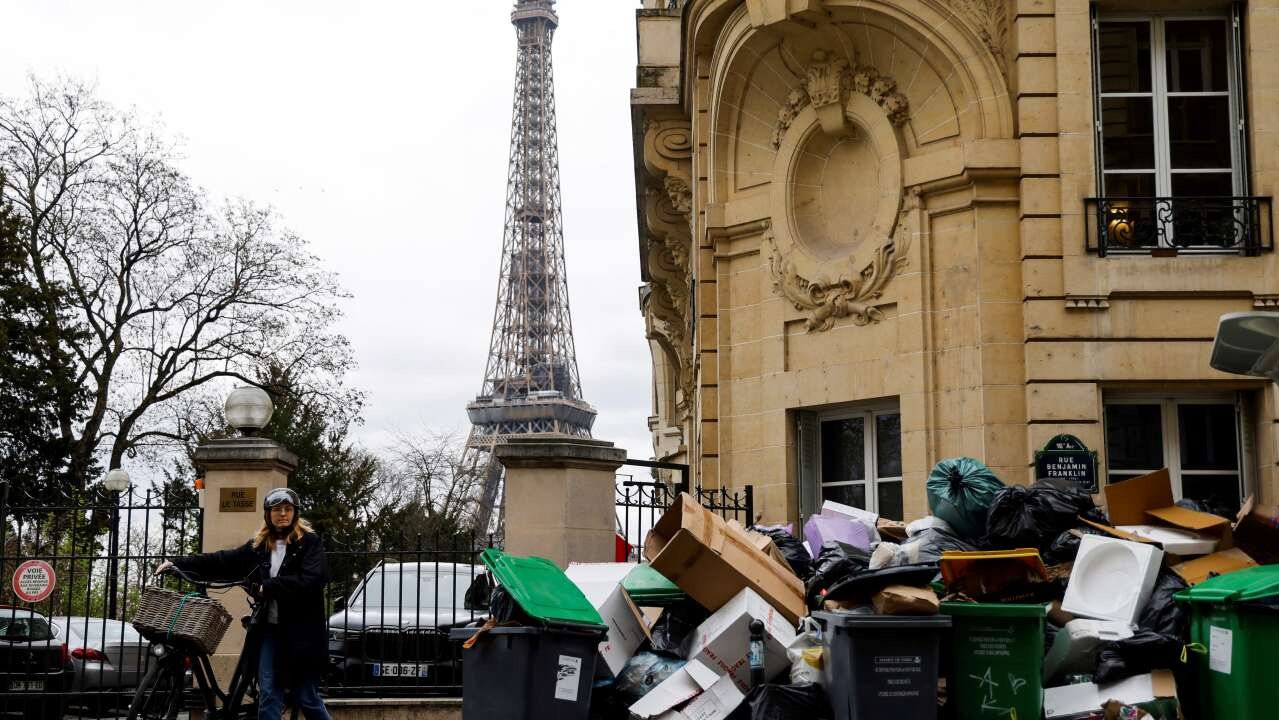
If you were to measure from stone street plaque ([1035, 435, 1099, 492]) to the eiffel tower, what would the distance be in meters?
86.3

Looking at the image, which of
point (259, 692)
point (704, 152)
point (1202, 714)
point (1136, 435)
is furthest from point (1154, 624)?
point (704, 152)

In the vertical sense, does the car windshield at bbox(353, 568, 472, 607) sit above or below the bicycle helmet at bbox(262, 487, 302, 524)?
below

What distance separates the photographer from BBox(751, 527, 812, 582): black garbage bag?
984 cm

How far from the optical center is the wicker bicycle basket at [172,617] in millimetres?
8539

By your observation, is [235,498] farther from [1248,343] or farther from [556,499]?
[1248,343]

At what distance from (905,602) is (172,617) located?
4382 mm

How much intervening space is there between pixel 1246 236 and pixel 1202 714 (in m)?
5.16

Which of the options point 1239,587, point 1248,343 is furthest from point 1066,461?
point 1239,587

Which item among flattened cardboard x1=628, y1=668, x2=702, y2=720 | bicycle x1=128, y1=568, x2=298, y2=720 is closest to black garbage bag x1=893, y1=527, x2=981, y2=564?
flattened cardboard x1=628, y1=668, x2=702, y2=720

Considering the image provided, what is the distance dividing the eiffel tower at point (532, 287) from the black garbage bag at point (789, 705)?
89562 mm

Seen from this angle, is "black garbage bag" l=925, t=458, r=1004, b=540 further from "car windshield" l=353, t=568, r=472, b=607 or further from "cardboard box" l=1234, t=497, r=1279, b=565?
"car windshield" l=353, t=568, r=472, b=607

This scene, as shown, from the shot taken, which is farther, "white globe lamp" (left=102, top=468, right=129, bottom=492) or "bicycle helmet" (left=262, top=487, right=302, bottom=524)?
"white globe lamp" (left=102, top=468, right=129, bottom=492)

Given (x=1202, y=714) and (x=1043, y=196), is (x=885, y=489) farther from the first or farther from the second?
(x=1202, y=714)

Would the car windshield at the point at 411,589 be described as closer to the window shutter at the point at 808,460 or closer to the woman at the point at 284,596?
the window shutter at the point at 808,460
